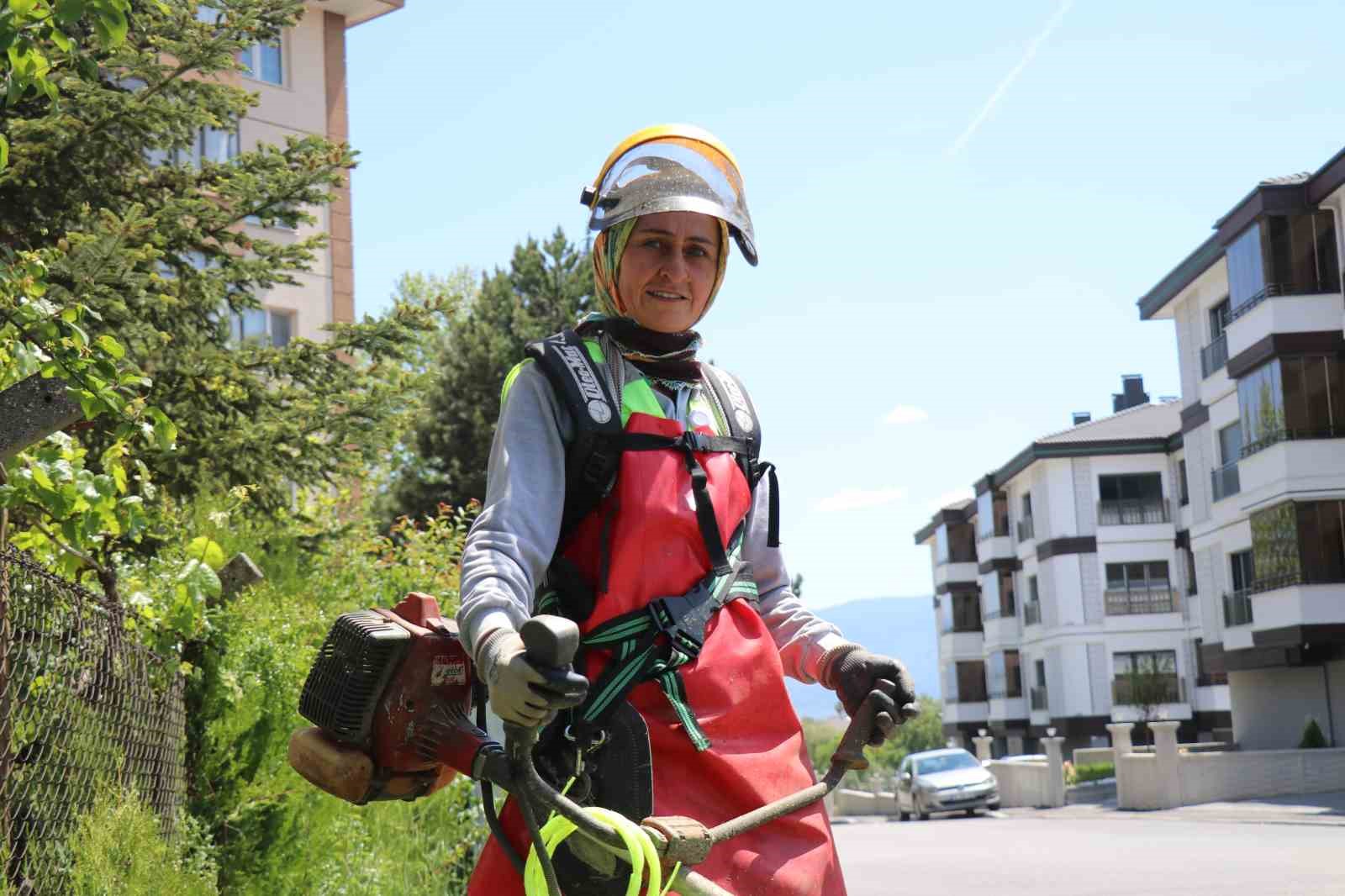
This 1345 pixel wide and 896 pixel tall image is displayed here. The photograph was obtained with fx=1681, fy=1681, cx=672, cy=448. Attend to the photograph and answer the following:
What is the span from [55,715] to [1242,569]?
143ft

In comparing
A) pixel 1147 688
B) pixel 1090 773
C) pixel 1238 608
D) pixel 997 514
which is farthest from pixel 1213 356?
pixel 997 514

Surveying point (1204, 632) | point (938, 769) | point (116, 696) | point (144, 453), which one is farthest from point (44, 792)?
point (1204, 632)

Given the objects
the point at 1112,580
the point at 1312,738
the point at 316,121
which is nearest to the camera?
the point at 1312,738

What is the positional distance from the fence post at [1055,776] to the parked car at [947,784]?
2.85 metres

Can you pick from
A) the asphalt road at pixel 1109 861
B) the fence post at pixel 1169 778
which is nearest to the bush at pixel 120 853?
Result: the asphalt road at pixel 1109 861

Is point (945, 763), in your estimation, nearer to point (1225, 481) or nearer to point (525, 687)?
point (1225, 481)

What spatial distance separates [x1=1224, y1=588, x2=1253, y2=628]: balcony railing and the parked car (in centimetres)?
846

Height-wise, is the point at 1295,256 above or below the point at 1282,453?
above

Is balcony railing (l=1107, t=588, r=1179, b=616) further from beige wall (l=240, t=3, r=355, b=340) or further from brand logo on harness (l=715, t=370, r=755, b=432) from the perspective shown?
brand logo on harness (l=715, t=370, r=755, b=432)

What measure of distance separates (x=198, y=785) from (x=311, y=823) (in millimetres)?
545

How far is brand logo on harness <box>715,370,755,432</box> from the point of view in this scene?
3.22 m

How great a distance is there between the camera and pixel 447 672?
286 centimetres

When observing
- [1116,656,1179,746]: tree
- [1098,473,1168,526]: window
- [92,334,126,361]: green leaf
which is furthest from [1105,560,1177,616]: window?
[92,334,126,361]: green leaf

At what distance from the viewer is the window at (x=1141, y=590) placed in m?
65.1
